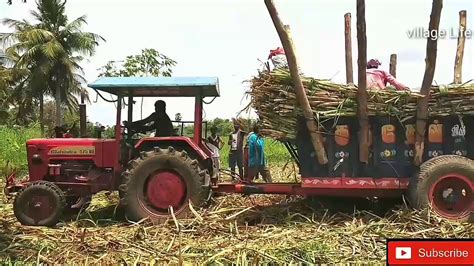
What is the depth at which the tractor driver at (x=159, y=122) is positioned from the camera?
25.8 feet

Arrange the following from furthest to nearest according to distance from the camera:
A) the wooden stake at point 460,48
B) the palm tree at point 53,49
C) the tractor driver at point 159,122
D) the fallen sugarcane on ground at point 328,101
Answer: the palm tree at point 53,49
the wooden stake at point 460,48
the tractor driver at point 159,122
the fallen sugarcane on ground at point 328,101

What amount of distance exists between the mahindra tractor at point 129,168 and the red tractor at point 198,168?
1 centimetres

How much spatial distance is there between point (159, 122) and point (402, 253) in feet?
16.9

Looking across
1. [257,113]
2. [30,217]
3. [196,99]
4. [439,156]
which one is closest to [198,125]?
[196,99]

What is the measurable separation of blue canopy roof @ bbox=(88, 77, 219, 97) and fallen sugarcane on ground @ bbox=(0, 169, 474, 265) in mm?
1567

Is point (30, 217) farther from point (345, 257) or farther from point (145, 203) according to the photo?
point (345, 257)

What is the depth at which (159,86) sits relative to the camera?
746 centimetres

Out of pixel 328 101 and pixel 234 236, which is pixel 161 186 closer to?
pixel 234 236

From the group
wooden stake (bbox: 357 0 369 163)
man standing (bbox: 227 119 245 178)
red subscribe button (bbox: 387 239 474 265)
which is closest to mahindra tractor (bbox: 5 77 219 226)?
wooden stake (bbox: 357 0 369 163)

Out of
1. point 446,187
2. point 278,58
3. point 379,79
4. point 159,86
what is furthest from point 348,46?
point 159,86

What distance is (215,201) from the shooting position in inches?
322

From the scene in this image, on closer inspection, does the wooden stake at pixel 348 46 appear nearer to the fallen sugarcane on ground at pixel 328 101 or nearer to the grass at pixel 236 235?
the fallen sugarcane on ground at pixel 328 101

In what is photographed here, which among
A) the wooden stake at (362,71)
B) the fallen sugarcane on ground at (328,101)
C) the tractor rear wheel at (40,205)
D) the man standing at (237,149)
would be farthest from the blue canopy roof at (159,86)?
the man standing at (237,149)

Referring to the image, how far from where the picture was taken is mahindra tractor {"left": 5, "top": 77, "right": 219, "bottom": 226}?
735cm
